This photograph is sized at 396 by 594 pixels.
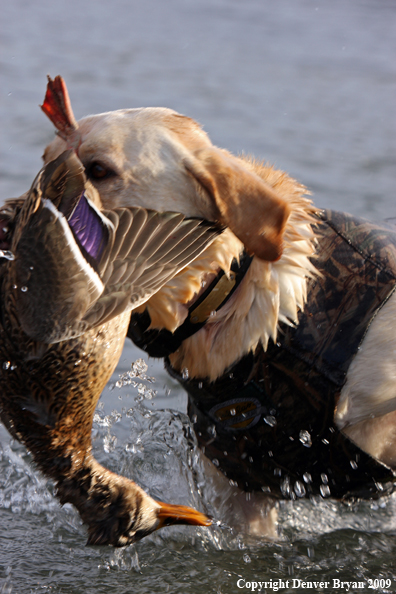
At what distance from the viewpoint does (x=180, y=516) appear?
2518 millimetres

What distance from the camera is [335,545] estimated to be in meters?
3.38

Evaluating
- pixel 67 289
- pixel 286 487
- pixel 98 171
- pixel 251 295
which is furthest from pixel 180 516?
pixel 98 171

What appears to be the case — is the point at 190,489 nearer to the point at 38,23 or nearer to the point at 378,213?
the point at 378,213

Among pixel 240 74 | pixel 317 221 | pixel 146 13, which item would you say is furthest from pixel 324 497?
pixel 146 13

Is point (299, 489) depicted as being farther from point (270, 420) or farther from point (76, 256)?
point (76, 256)

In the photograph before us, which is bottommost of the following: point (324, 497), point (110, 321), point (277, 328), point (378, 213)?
point (378, 213)

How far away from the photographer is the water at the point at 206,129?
3.18m

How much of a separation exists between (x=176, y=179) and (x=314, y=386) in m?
0.89

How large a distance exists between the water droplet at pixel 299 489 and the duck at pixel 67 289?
A: 956mm

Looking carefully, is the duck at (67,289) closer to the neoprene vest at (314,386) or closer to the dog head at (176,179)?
the dog head at (176,179)

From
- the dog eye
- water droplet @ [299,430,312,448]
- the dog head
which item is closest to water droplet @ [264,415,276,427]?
water droplet @ [299,430,312,448]

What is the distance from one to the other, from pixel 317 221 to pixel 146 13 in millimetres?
11760

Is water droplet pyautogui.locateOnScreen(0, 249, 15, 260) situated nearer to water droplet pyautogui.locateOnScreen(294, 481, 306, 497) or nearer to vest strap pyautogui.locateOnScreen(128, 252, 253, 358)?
vest strap pyautogui.locateOnScreen(128, 252, 253, 358)

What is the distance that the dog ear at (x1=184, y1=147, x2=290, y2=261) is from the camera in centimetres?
232
